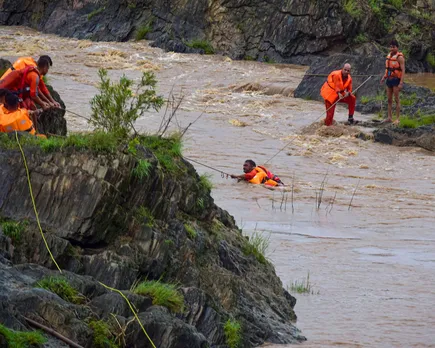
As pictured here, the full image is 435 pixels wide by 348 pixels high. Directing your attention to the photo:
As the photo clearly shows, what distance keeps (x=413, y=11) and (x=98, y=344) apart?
1379 inches

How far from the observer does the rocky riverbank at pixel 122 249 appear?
6918 mm

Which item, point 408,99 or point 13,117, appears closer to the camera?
point 13,117

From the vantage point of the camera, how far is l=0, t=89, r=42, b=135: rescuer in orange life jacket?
10.9 metres

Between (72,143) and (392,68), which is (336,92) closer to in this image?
(392,68)

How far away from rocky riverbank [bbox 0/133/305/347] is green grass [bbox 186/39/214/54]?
28.8 m

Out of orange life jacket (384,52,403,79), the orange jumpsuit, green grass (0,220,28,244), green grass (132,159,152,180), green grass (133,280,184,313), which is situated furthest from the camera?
the orange jumpsuit

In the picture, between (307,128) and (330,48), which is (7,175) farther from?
(330,48)

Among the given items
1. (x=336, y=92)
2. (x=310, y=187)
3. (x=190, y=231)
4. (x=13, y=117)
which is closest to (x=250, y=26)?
(x=336, y=92)

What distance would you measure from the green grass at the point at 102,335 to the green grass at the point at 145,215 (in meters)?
1.78

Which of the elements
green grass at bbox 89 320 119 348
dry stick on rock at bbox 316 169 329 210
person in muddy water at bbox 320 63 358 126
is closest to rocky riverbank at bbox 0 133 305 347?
green grass at bbox 89 320 119 348

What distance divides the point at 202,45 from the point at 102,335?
32.1 m

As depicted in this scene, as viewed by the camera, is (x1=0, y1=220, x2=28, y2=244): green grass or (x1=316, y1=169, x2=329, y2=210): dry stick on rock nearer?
(x1=0, y1=220, x2=28, y2=244): green grass

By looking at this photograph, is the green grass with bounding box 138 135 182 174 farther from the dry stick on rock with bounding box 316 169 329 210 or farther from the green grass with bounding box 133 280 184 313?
the dry stick on rock with bounding box 316 169 329 210

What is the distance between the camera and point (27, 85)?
1274 centimetres
